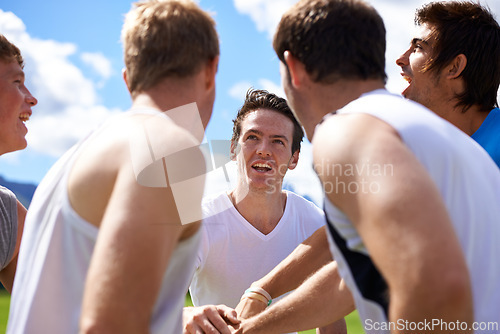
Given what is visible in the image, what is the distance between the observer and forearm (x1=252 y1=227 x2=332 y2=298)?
2953 millimetres

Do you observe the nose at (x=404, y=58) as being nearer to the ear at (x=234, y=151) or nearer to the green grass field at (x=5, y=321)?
the ear at (x=234, y=151)

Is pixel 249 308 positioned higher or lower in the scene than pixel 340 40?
lower

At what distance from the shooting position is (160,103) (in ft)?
5.24

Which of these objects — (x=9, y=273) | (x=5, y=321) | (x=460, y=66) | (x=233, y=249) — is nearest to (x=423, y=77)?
(x=460, y=66)

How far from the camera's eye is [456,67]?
3604 millimetres

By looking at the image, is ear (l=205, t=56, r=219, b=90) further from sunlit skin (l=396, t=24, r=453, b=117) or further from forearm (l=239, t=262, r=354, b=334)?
sunlit skin (l=396, t=24, r=453, b=117)

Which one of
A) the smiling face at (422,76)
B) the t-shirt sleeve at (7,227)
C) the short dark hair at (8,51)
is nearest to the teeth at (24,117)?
the short dark hair at (8,51)

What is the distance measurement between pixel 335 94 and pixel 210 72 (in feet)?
1.51

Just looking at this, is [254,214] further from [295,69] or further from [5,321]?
[5,321]

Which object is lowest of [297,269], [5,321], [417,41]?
[297,269]

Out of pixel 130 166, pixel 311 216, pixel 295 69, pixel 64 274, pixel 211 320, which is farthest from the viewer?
pixel 311 216

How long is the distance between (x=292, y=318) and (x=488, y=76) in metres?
2.43

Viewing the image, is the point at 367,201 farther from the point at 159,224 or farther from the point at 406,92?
the point at 406,92

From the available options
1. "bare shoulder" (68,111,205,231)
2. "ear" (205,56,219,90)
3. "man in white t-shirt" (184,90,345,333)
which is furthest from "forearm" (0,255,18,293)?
"ear" (205,56,219,90)
